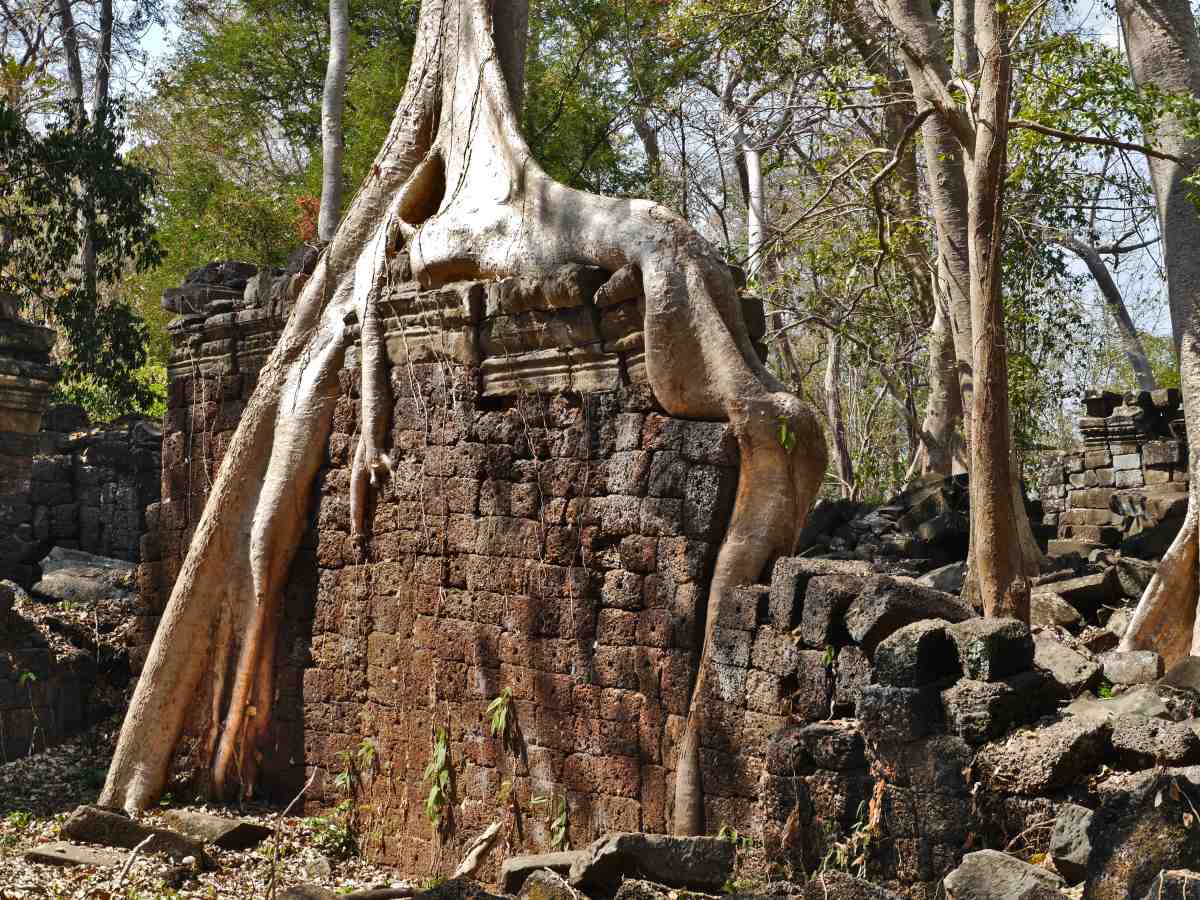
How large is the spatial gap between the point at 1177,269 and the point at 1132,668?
2.61 metres

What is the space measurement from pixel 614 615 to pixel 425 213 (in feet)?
9.93

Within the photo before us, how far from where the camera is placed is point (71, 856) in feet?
19.4

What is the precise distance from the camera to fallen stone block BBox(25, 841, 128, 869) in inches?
232


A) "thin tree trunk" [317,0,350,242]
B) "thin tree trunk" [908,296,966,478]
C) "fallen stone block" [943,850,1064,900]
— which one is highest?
"thin tree trunk" [317,0,350,242]

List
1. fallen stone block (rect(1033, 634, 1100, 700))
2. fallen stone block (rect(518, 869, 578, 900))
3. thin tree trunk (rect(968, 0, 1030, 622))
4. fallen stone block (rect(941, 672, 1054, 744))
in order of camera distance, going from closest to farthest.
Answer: fallen stone block (rect(941, 672, 1054, 744)), fallen stone block (rect(518, 869, 578, 900)), fallen stone block (rect(1033, 634, 1100, 700)), thin tree trunk (rect(968, 0, 1030, 622))

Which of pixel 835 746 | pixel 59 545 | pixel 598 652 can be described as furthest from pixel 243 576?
pixel 59 545

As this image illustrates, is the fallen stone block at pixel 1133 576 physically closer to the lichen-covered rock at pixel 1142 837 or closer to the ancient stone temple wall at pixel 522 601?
the ancient stone temple wall at pixel 522 601

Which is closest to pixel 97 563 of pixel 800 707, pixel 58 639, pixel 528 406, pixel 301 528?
pixel 58 639

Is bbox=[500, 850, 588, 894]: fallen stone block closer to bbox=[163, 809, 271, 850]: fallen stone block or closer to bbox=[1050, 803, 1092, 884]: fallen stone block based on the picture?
bbox=[1050, 803, 1092, 884]: fallen stone block

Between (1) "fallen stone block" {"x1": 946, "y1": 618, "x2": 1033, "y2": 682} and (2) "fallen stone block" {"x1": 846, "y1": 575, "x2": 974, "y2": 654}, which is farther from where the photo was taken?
(2) "fallen stone block" {"x1": 846, "y1": 575, "x2": 974, "y2": 654}

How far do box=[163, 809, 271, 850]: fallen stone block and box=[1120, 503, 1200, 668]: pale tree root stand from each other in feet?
16.5

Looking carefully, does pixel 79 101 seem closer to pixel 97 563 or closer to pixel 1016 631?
pixel 97 563

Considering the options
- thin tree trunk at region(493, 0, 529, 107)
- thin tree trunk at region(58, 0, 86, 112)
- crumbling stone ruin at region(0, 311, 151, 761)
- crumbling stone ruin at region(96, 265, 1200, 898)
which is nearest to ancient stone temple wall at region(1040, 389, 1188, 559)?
crumbling stone ruin at region(96, 265, 1200, 898)

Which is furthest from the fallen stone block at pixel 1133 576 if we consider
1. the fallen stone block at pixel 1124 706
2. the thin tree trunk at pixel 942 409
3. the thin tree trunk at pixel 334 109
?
the thin tree trunk at pixel 334 109
